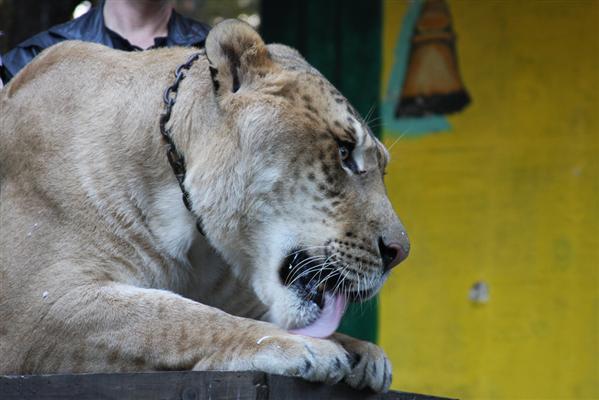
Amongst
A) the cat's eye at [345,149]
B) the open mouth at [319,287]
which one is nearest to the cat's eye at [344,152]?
the cat's eye at [345,149]

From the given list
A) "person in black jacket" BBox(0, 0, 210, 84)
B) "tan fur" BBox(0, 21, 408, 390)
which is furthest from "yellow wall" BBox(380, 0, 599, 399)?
"tan fur" BBox(0, 21, 408, 390)

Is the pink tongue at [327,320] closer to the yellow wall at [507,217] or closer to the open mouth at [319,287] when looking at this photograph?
the open mouth at [319,287]

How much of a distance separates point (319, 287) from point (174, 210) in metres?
0.43

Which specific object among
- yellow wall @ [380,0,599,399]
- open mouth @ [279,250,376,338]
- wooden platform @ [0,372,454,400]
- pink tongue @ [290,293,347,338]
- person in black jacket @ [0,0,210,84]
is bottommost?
yellow wall @ [380,0,599,399]

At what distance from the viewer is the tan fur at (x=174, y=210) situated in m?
2.92

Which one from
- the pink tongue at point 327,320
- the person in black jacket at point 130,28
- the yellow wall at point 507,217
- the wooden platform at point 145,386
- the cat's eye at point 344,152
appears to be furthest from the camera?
the yellow wall at point 507,217

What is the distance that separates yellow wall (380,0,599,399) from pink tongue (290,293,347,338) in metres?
2.76

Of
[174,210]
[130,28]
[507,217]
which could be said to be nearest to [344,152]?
[174,210]

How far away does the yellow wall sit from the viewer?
5.53 m

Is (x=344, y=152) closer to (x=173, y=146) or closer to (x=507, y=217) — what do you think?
(x=173, y=146)

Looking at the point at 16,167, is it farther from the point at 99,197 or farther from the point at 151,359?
the point at 151,359

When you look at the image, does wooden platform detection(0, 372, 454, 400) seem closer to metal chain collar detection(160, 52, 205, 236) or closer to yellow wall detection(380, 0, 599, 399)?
metal chain collar detection(160, 52, 205, 236)

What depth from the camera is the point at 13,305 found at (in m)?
3.04

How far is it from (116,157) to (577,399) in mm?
3114
